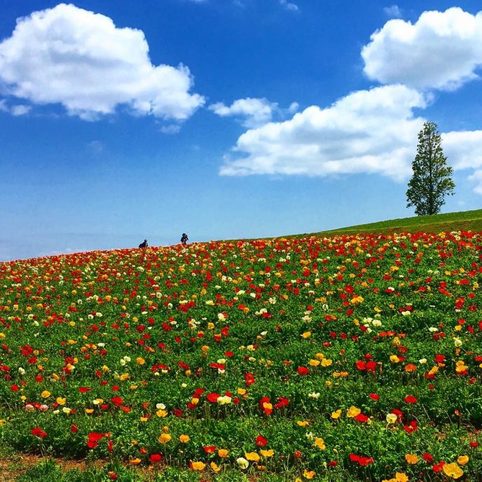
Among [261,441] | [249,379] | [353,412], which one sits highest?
[249,379]

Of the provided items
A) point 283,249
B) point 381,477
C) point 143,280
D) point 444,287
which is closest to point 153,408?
point 381,477

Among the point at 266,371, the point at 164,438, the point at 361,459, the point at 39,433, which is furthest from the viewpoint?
the point at 266,371

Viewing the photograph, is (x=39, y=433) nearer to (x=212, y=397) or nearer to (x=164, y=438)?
(x=164, y=438)

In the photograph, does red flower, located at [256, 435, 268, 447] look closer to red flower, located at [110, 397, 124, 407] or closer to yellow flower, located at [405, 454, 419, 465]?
yellow flower, located at [405, 454, 419, 465]

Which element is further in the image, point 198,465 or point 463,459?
point 198,465

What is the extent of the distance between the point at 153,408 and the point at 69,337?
479 cm

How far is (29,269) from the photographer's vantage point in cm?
2162

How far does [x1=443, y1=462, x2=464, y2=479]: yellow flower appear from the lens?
16.6 ft

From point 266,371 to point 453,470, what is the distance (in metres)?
3.81

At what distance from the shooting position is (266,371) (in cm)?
852

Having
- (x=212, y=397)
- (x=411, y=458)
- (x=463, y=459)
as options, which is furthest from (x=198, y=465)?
(x=463, y=459)

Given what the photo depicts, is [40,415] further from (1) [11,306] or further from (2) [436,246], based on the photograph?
(2) [436,246]

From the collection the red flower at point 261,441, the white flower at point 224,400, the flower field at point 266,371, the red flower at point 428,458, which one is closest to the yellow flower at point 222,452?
the flower field at point 266,371

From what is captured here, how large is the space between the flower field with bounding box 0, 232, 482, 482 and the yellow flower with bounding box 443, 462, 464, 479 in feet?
0.04
